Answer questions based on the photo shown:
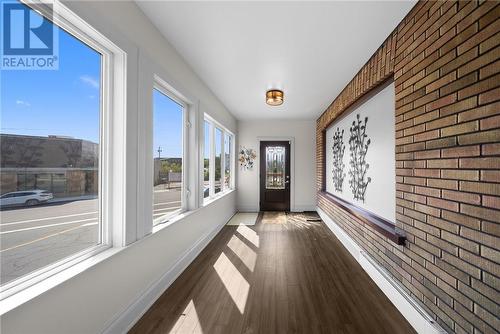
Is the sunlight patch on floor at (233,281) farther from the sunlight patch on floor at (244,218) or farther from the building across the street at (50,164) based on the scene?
the sunlight patch on floor at (244,218)

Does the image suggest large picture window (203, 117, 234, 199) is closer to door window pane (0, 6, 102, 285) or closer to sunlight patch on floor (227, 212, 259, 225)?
sunlight patch on floor (227, 212, 259, 225)

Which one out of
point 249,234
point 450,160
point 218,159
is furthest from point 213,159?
point 450,160

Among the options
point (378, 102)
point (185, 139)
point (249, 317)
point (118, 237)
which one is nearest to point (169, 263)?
point (118, 237)

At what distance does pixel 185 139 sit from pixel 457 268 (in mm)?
2980

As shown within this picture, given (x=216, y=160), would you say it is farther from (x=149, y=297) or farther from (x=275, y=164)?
(x=149, y=297)

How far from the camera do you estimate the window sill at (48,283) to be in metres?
1.10

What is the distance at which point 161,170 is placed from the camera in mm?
2688

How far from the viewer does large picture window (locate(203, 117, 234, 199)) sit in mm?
4391

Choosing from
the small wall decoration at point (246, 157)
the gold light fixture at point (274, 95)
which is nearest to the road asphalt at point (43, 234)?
the gold light fixture at point (274, 95)

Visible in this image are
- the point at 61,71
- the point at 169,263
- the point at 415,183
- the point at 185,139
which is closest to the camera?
the point at 61,71

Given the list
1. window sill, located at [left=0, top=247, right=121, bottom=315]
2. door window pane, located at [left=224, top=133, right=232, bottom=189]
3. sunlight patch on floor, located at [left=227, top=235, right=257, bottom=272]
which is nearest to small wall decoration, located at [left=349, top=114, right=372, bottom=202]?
sunlight patch on floor, located at [left=227, top=235, right=257, bottom=272]

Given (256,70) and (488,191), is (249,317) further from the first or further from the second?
(256,70)

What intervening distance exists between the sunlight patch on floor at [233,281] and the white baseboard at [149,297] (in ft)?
1.25

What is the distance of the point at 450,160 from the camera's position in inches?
61.9
